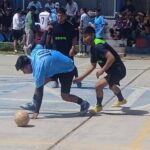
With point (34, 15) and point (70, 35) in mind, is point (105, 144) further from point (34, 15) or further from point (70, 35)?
point (34, 15)

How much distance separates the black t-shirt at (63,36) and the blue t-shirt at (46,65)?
283cm

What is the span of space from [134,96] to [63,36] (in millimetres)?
1942

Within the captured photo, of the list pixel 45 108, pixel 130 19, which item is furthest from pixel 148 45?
pixel 45 108

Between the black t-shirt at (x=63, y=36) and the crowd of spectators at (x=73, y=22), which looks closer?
the black t-shirt at (x=63, y=36)

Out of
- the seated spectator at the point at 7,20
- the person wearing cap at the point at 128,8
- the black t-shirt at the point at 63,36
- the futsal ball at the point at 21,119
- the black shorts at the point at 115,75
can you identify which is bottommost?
the seated spectator at the point at 7,20

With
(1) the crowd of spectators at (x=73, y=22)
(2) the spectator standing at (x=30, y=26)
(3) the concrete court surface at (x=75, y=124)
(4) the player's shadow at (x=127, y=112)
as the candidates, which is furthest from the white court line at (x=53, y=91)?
(2) the spectator standing at (x=30, y=26)

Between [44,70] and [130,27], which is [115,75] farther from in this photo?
[130,27]

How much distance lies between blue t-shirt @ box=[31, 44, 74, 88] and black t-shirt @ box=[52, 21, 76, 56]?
2.83 m

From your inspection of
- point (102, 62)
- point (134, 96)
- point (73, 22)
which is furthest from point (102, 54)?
point (73, 22)

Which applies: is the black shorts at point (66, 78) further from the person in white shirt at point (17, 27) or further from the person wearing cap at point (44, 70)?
the person in white shirt at point (17, 27)

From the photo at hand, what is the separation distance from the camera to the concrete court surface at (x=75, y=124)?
834cm

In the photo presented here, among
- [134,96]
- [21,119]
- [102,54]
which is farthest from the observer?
[134,96]

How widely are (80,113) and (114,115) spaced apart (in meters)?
0.58

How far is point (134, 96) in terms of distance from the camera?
1284 centimetres
